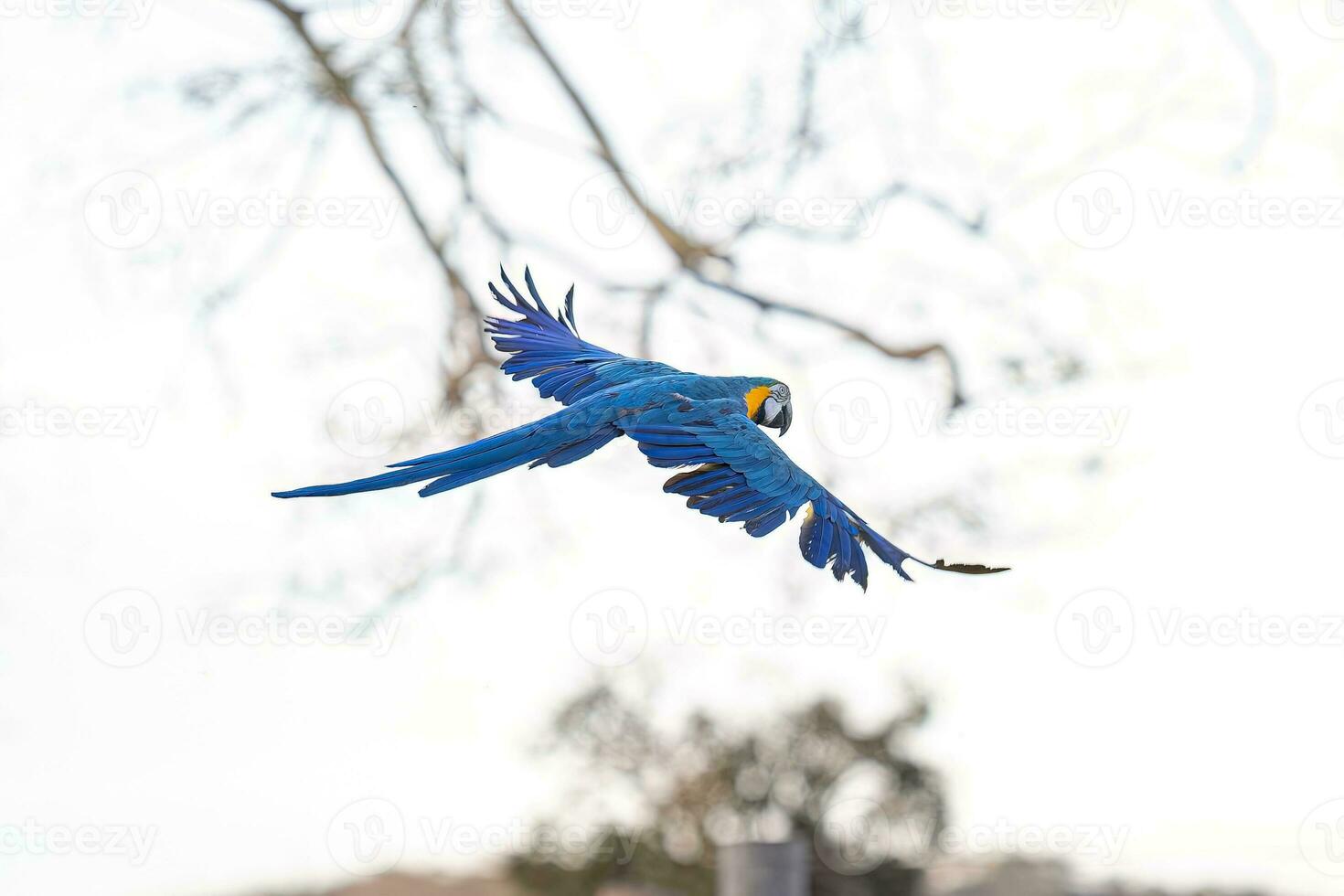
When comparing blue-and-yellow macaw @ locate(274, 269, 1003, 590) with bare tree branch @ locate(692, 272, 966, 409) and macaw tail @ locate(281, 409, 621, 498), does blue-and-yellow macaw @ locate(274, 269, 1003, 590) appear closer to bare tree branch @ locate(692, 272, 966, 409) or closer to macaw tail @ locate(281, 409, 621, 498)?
macaw tail @ locate(281, 409, 621, 498)

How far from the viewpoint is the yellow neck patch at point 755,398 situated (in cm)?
381

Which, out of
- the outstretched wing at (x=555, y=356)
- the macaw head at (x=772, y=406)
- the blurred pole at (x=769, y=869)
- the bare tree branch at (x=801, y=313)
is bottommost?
the blurred pole at (x=769, y=869)

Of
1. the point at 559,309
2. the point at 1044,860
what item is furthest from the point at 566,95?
the point at 1044,860

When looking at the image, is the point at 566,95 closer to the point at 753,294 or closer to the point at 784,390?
the point at 753,294

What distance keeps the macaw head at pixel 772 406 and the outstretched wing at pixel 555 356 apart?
0.86 ft

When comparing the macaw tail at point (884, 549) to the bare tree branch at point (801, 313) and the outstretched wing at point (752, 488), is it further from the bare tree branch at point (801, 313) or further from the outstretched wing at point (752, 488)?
the bare tree branch at point (801, 313)

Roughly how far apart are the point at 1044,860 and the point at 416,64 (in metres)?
4.50

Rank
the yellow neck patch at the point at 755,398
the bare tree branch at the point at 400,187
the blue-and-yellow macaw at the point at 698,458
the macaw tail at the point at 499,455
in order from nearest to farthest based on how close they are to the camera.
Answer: the macaw tail at the point at 499,455
the blue-and-yellow macaw at the point at 698,458
the yellow neck patch at the point at 755,398
the bare tree branch at the point at 400,187

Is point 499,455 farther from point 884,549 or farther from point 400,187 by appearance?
point 400,187

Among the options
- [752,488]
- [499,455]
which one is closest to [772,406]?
[752,488]

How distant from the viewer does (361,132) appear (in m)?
6.09

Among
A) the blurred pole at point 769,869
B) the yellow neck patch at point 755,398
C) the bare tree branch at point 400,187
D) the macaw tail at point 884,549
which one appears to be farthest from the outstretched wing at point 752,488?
the bare tree branch at point 400,187

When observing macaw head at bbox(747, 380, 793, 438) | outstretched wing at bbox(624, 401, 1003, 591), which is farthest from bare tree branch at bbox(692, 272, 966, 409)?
outstretched wing at bbox(624, 401, 1003, 591)

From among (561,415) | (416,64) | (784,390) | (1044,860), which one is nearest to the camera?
(561,415)
